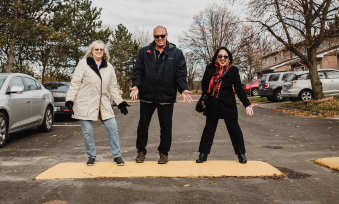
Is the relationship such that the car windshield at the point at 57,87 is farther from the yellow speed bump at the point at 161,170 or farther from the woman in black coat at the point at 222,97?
the woman in black coat at the point at 222,97

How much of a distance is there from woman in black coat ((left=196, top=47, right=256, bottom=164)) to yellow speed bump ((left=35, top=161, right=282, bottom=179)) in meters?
0.27

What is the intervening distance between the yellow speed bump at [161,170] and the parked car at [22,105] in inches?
114

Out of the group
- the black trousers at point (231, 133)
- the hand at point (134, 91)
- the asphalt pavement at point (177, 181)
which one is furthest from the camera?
the black trousers at point (231, 133)

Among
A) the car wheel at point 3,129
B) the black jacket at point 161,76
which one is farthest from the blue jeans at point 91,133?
the car wheel at point 3,129

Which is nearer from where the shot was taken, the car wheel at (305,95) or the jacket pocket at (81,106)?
the jacket pocket at (81,106)

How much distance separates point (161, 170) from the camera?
174 inches

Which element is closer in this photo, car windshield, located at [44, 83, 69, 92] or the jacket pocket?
the jacket pocket

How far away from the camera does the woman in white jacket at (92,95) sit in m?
4.52

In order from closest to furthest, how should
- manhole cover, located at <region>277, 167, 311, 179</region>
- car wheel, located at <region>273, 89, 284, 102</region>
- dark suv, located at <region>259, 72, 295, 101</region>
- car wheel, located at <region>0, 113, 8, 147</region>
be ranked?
manhole cover, located at <region>277, 167, 311, 179</region> → car wheel, located at <region>0, 113, 8, 147</region> → dark suv, located at <region>259, 72, 295, 101</region> → car wheel, located at <region>273, 89, 284, 102</region>

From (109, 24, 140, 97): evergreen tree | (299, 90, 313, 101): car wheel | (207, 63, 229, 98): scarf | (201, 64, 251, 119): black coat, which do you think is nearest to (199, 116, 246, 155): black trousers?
(201, 64, 251, 119): black coat

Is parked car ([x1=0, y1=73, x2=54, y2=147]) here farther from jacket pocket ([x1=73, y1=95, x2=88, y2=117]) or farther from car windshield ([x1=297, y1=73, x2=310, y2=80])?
Result: car windshield ([x1=297, y1=73, x2=310, y2=80])

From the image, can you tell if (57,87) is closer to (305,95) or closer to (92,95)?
(92,95)

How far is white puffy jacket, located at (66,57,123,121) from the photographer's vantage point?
4.52 meters

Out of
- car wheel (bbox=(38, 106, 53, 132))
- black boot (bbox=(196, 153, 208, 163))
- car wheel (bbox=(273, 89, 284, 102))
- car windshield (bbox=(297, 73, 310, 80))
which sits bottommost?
black boot (bbox=(196, 153, 208, 163))
